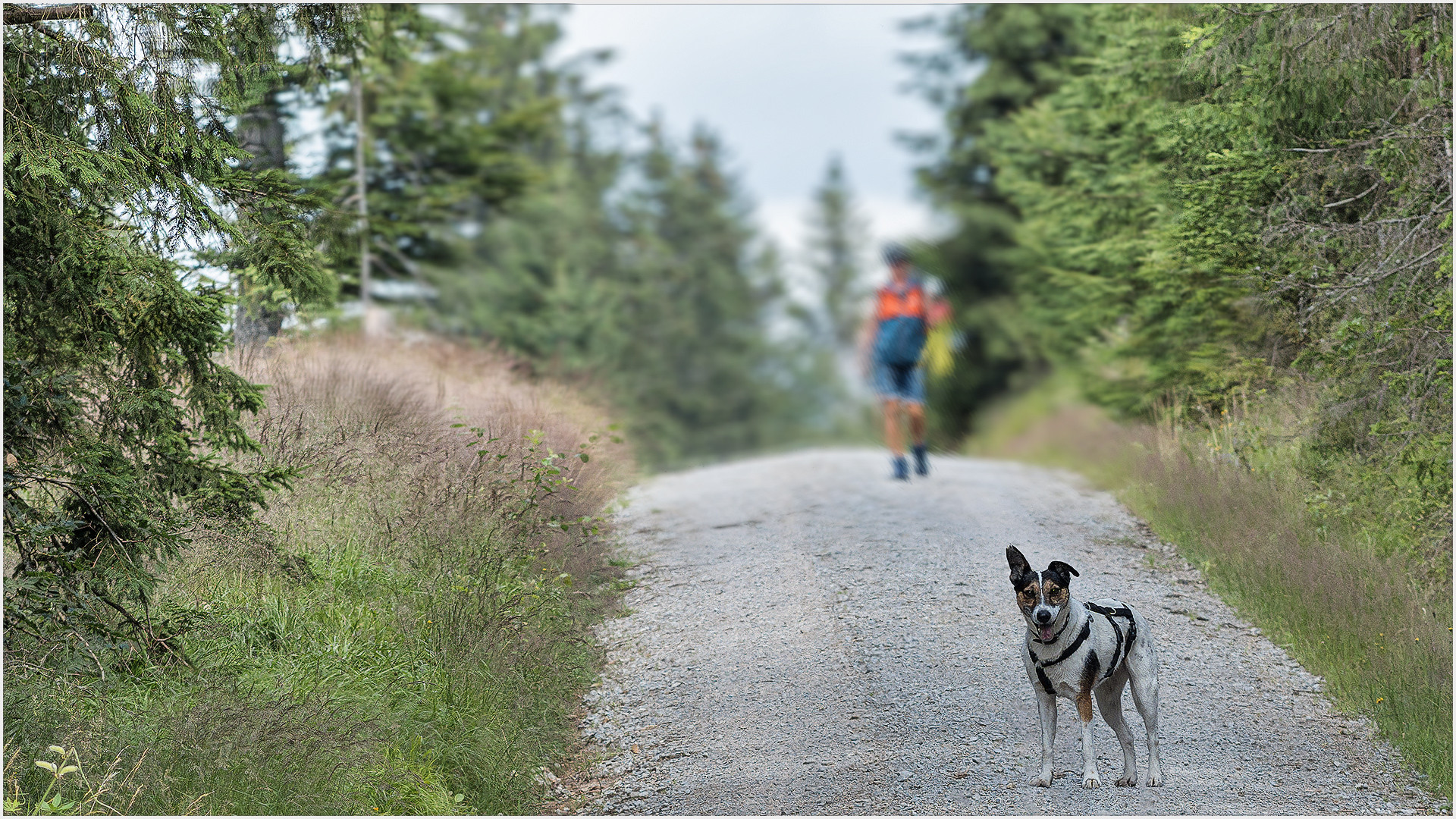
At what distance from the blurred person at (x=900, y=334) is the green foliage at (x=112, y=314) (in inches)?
201

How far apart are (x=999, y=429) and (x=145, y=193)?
56.6 ft

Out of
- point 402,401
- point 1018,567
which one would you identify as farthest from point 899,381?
point 1018,567

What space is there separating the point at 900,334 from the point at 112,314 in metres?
6.08

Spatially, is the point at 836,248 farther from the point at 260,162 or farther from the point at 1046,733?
the point at 1046,733

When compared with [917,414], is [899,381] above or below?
above

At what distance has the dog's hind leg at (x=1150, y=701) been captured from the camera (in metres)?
5.13

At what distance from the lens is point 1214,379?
8.30m

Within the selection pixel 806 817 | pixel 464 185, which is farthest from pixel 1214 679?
pixel 464 185

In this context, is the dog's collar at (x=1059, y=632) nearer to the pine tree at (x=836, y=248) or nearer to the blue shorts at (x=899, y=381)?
the blue shorts at (x=899, y=381)

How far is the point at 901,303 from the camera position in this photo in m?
9.62

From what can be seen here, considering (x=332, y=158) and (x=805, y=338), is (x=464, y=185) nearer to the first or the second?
(x=332, y=158)

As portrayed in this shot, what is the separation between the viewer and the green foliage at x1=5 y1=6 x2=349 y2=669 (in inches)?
213

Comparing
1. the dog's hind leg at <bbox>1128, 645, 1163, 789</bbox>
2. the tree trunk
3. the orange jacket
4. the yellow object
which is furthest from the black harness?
the tree trunk

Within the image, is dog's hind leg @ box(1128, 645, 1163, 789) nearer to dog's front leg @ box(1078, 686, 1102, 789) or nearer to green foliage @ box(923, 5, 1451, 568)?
dog's front leg @ box(1078, 686, 1102, 789)
